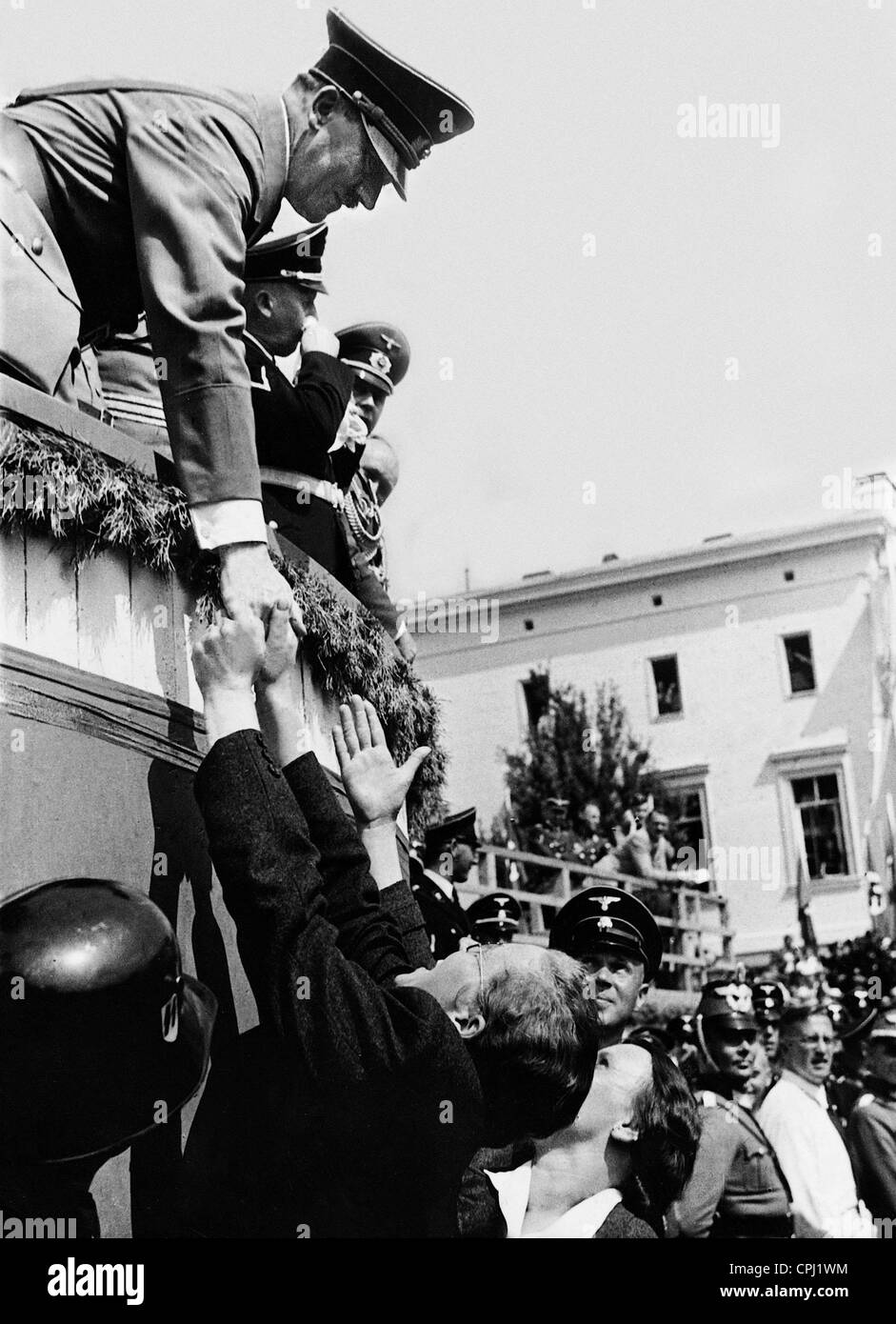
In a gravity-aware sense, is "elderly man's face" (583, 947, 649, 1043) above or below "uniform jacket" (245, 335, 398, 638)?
below

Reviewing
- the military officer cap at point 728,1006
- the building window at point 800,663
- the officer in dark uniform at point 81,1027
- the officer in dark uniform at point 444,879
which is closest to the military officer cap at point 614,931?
the officer in dark uniform at point 444,879

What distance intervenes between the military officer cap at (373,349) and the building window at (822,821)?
1838 cm

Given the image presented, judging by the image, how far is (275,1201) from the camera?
2.03 metres

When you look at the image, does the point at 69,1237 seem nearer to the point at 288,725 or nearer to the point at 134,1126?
the point at 134,1126

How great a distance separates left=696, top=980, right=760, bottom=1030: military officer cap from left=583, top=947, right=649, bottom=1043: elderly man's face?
122 cm

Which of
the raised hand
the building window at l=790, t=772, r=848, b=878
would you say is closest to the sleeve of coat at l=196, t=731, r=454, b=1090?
the raised hand

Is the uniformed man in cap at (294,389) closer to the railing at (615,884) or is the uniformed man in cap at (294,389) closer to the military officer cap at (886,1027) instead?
the military officer cap at (886,1027)

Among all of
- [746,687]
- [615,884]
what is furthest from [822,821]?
[615,884]

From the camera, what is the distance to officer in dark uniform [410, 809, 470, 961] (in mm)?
3613

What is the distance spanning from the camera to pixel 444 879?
4.38 metres

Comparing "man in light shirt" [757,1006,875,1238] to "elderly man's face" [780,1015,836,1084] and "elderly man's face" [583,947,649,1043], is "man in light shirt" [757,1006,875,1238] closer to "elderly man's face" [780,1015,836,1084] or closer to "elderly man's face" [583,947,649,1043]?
"elderly man's face" [780,1015,836,1084]

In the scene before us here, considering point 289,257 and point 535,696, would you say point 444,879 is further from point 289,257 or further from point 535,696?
point 535,696

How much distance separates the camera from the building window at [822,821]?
21.1m
